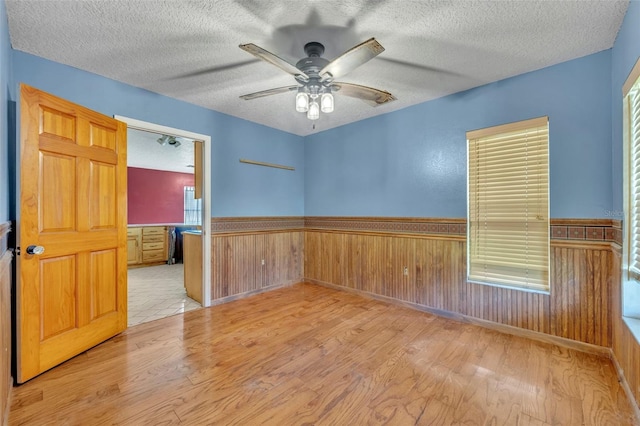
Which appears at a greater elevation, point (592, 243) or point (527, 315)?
point (592, 243)

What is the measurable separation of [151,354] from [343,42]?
2911mm

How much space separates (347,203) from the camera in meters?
4.16

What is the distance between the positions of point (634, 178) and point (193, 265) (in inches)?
169

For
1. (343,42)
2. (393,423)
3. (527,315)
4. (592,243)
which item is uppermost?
(343,42)

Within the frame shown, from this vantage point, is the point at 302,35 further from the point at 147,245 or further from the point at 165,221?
the point at 165,221

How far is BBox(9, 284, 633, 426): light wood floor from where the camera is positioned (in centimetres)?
162

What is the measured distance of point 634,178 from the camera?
1.79 metres

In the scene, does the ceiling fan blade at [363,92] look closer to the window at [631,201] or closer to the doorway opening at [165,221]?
the window at [631,201]

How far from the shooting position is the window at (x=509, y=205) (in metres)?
2.57

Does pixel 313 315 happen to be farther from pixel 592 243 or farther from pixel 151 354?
pixel 592 243

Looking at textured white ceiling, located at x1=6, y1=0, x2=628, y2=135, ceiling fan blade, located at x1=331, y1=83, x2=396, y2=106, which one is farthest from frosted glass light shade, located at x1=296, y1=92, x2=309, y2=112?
textured white ceiling, located at x1=6, y1=0, x2=628, y2=135

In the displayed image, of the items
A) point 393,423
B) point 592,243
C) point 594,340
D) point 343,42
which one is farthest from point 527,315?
point 343,42

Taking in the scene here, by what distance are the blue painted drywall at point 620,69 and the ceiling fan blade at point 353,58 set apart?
1.50m

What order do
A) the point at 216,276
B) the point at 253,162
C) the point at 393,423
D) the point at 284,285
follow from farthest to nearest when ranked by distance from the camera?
the point at 284,285, the point at 253,162, the point at 216,276, the point at 393,423
